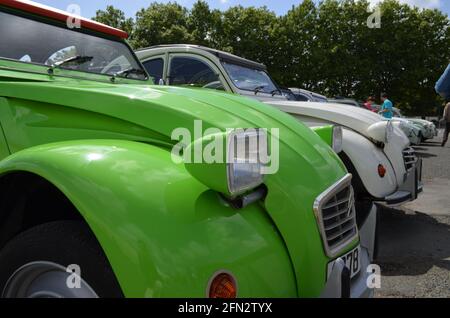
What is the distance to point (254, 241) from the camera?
1.62m

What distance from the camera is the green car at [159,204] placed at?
1458mm

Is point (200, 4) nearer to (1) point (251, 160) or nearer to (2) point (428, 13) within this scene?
(2) point (428, 13)

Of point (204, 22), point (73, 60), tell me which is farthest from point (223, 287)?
point (204, 22)

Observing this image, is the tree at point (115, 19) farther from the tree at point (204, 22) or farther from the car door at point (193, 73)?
the car door at point (193, 73)

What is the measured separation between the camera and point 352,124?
15.3ft

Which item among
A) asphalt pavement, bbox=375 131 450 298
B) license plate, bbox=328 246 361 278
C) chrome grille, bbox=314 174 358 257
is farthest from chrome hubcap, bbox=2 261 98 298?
asphalt pavement, bbox=375 131 450 298

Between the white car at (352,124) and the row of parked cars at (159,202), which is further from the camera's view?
the white car at (352,124)

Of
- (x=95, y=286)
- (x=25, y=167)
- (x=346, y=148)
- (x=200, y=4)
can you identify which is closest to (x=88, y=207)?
(x=95, y=286)

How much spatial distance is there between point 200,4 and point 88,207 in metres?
31.0

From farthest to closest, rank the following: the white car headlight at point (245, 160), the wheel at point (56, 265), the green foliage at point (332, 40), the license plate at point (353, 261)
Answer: the green foliage at point (332, 40) < the license plate at point (353, 261) < the white car headlight at point (245, 160) < the wheel at point (56, 265)

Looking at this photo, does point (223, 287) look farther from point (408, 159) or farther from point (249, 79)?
Answer: point (249, 79)

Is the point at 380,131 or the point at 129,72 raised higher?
the point at 129,72

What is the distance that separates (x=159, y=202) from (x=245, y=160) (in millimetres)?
406

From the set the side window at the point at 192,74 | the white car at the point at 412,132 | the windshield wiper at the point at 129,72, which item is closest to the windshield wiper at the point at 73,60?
the windshield wiper at the point at 129,72
